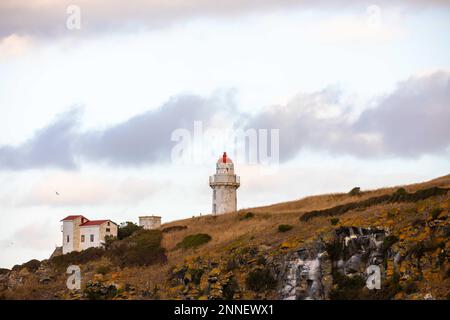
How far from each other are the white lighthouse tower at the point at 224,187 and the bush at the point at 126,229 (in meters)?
8.36

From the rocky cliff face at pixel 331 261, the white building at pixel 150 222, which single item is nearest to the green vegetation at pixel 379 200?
the rocky cliff face at pixel 331 261

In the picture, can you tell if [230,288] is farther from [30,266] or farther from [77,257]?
[30,266]

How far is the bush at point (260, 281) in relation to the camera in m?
77.1

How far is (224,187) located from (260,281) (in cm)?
3129

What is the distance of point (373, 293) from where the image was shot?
72.1 metres

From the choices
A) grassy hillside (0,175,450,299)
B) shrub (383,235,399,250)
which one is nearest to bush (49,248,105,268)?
grassy hillside (0,175,450,299)

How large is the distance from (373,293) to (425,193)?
1420 centimetres

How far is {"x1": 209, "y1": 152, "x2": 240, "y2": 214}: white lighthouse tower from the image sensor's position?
108 m

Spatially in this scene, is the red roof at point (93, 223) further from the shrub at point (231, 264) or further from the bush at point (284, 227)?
the shrub at point (231, 264)

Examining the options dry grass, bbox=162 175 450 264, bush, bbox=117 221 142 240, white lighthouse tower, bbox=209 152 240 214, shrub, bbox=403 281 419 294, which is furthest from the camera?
white lighthouse tower, bbox=209 152 240 214
